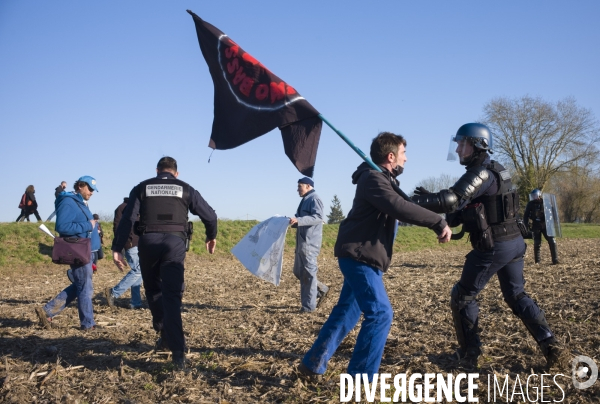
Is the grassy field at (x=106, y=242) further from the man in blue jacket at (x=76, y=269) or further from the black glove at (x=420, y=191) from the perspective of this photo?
the man in blue jacket at (x=76, y=269)

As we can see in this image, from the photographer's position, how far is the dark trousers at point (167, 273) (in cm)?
548

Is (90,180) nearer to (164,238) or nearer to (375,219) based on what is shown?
(164,238)

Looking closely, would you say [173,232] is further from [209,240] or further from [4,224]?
[4,224]

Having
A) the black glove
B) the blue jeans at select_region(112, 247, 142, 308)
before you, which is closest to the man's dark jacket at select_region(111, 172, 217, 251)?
the black glove

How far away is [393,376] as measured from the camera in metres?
4.99

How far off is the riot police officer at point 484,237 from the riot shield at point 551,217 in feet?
35.2

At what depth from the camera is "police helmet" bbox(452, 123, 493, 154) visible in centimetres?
527

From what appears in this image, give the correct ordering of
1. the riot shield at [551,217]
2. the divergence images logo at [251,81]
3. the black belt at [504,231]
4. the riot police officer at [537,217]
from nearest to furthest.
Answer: the black belt at [504,231] < the divergence images logo at [251,81] < the riot shield at [551,217] < the riot police officer at [537,217]

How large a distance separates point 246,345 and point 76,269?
2.77 metres

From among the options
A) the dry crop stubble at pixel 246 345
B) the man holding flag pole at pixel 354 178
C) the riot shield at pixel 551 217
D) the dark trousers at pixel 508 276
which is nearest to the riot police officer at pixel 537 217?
the riot shield at pixel 551 217

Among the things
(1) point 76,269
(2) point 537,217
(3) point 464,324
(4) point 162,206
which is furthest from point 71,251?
(2) point 537,217

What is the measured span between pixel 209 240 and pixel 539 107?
5111 centimetres

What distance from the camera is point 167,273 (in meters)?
5.51

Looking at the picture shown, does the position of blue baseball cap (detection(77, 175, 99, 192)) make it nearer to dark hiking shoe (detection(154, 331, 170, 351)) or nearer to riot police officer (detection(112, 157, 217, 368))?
riot police officer (detection(112, 157, 217, 368))
